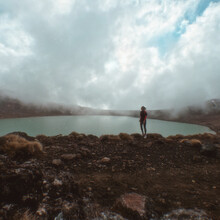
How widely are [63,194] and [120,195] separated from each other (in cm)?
132

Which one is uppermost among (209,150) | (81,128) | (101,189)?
(209,150)

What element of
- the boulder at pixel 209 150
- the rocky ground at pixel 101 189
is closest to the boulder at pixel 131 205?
the rocky ground at pixel 101 189

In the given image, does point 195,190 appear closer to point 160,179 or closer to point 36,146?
point 160,179

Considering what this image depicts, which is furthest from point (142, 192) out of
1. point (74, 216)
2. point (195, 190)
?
point (74, 216)

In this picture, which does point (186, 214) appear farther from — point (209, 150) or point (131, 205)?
point (209, 150)

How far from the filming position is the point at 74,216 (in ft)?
7.50

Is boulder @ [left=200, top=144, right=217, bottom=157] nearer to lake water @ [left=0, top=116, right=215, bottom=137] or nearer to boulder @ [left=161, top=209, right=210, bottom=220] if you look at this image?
boulder @ [left=161, top=209, right=210, bottom=220]

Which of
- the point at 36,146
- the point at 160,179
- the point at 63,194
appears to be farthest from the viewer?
the point at 36,146

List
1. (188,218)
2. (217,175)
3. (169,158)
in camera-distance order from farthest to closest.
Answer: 1. (169,158)
2. (217,175)
3. (188,218)

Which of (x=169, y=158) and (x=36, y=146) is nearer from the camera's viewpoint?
(x=36, y=146)

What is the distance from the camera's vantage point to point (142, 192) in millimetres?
3389

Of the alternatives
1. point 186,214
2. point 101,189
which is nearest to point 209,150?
point 186,214

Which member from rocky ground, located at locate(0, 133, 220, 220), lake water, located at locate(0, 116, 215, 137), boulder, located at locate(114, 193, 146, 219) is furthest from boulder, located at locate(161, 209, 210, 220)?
lake water, located at locate(0, 116, 215, 137)

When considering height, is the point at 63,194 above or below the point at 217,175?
above
